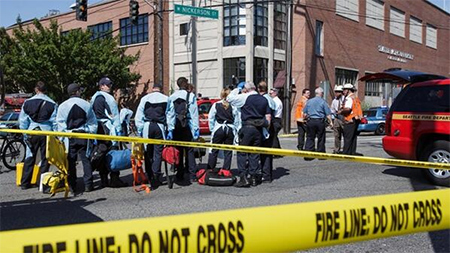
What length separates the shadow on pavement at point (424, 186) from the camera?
4301 millimetres

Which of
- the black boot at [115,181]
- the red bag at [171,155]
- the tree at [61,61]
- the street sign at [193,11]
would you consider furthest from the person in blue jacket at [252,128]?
the tree at [61,61]

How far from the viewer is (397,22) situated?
42562 mm

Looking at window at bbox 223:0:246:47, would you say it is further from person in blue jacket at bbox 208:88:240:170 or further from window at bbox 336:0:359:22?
person in blue jacket at bbox 208:88:240:170

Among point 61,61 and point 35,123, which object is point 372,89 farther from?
point 35,123

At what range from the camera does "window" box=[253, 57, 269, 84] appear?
90.7 ft

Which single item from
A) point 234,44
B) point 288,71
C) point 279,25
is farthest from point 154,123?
point 279,25

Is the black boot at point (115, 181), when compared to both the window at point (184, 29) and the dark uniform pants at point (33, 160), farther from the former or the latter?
the window at point (184, 29)

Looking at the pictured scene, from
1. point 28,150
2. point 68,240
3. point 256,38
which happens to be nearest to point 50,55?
point 256,38

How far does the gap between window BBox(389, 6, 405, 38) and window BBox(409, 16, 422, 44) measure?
2.28 meters

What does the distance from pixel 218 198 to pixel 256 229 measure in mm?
4241

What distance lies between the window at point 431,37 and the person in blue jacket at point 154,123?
1986 inches

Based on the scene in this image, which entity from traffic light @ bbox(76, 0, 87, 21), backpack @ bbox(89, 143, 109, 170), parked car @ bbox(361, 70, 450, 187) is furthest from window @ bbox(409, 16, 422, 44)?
backpack @ bbox(89, 143, 109, 170)

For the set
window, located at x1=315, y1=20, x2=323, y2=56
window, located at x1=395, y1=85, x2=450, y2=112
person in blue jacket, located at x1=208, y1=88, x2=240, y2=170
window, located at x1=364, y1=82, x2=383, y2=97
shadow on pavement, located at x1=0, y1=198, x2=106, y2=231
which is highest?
window, located at x1=315, y1=20, x2=323, y2=56

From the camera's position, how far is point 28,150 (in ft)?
23.8
